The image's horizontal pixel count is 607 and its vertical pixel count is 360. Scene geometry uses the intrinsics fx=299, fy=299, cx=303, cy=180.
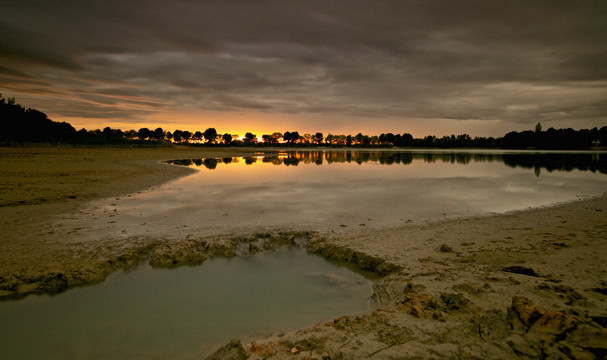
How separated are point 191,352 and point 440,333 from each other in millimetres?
3336

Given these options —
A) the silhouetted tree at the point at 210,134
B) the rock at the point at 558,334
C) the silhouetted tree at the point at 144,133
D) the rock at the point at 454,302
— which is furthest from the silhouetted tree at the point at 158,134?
the rock at the point at 558,334

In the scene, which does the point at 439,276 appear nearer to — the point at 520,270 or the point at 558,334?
the point at 520,270

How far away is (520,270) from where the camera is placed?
568 centimetres

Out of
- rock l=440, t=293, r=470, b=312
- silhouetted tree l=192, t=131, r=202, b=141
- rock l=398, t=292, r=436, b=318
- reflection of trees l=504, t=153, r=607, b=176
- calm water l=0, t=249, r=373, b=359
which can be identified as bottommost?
calm water l=0, t=249, r=373, b=359

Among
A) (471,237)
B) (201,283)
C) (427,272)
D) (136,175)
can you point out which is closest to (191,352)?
(201,283)

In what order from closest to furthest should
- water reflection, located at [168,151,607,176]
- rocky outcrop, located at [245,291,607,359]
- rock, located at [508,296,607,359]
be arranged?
rock, located at [508,296,607,359]
rocky outcrop, located at [245,291,607,359]
water reflection, located at [168,151,607,176]

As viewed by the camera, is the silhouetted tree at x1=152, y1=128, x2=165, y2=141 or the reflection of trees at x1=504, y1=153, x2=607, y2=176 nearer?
the reflection of trees at x1=504, y1=153, x2=607, y2=176

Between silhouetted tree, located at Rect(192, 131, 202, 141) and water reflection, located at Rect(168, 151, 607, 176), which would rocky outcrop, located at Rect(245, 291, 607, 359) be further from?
silhouetted tree, located at Rect(192, 131, 202, 141)

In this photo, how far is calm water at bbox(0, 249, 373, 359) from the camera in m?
4.33

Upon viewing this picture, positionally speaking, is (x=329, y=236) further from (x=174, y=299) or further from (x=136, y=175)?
(x=136, y=175)

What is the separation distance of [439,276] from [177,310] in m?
4.84

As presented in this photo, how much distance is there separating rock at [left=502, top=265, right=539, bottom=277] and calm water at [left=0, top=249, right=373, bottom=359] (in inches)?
106

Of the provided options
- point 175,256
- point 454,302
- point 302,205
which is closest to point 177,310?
point 175,256

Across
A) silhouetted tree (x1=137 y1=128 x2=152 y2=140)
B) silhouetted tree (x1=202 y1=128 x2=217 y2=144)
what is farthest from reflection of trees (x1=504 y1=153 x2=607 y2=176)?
silhouetted tree (x1=137 y1=128 x2=152 y2=140)
